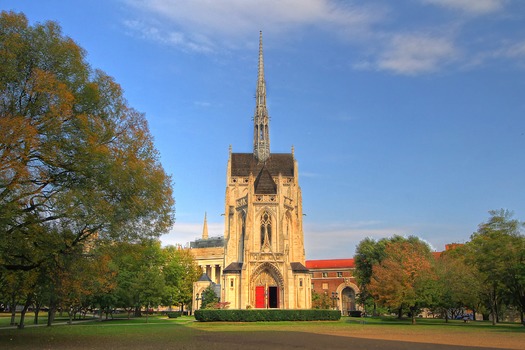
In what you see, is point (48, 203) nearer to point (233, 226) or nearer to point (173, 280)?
point (233, 226)

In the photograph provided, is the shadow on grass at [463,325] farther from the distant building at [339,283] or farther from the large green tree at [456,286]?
the distant building at [339,283]

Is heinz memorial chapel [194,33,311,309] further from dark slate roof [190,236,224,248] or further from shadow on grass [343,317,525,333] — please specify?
dark slate roof [190,236,224,248]

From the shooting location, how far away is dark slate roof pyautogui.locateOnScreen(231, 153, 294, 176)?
73375mm

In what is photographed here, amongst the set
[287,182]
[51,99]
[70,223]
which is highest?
[287,182]

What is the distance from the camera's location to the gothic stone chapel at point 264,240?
58.6m

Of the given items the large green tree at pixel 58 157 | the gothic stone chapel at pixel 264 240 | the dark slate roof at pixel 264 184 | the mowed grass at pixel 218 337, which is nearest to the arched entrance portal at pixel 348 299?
the gothic stone chapel at pixel 264 240

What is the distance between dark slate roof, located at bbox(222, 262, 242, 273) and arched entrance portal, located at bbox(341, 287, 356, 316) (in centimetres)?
4679

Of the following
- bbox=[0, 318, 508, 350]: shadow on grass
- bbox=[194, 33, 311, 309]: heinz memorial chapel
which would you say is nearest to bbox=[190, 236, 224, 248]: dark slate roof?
bbox=[194, 33, 311, 309]: heinz memorial chapel

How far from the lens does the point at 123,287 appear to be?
2234 inches

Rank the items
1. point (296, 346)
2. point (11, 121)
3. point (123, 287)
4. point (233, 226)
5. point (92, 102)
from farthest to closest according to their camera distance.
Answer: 1. point (233, 226)
2. point (123, 287)
3. point (92, 102)
4. point (296, 346)
5. point (11, 121)

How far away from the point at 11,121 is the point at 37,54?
4983 mm

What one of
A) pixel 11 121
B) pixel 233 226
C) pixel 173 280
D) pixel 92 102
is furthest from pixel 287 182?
pixel 11 121

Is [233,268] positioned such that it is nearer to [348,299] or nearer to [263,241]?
[263,241]

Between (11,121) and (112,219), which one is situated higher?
(11,121)
